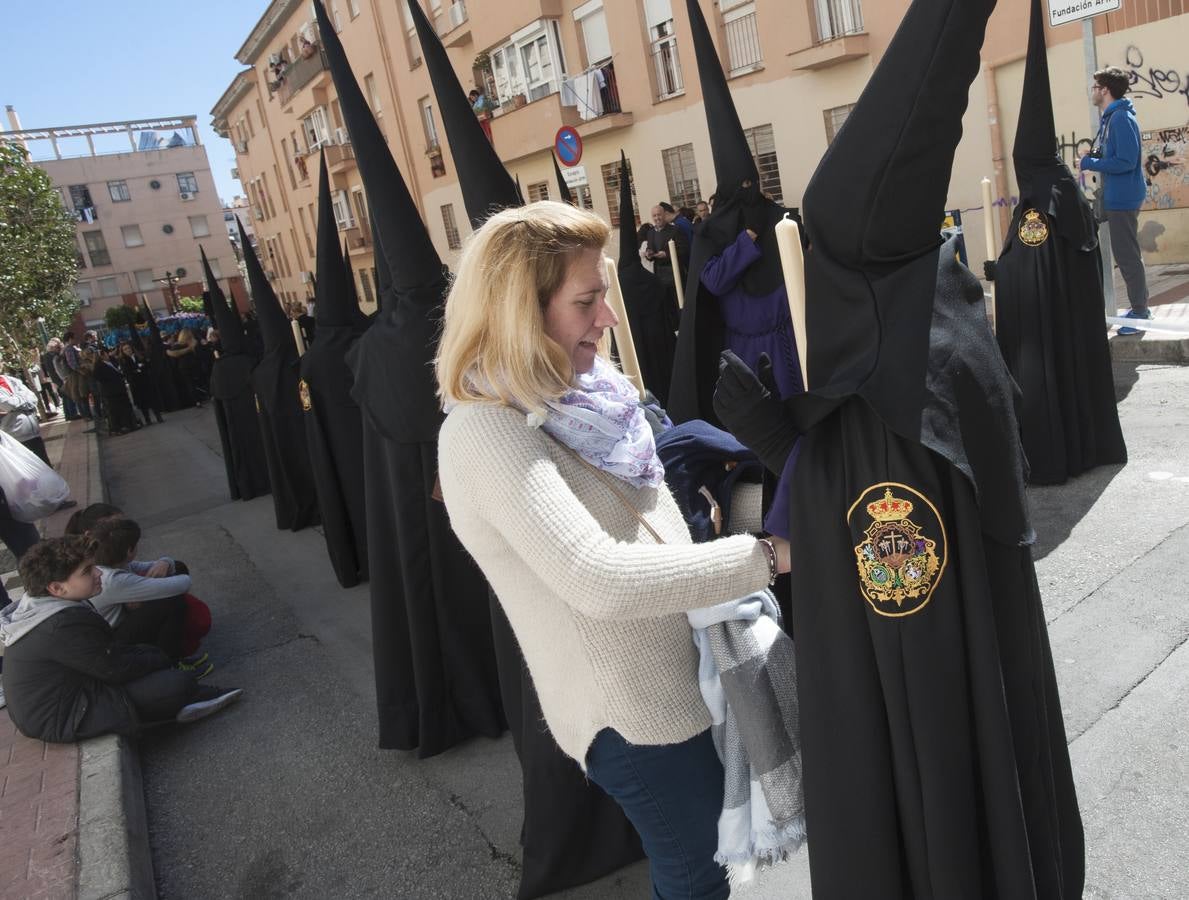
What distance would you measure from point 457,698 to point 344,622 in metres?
2.35

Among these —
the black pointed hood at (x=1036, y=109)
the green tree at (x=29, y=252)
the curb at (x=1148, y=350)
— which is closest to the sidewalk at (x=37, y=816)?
the black pointed hood at (x=1036, y=109)

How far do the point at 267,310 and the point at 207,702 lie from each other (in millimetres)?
3590

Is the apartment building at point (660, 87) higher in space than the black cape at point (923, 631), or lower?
higher

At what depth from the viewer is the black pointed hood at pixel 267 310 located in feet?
24.6

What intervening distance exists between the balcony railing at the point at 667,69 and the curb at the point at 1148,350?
40.8 feet

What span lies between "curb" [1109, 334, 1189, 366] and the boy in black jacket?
7.85m

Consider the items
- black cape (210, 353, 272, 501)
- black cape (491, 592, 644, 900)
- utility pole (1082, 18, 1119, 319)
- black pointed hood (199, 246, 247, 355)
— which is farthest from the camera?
black cape (210, 353, 272, 501)

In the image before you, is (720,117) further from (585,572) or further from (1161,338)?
(1161,338)

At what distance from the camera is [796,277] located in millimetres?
1723

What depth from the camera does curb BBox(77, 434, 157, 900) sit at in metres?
3.37

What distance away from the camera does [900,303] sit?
1646 mm

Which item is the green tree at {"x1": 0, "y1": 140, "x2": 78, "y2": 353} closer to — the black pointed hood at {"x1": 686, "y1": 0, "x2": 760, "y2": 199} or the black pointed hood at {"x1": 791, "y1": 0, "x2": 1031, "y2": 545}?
the black pointed hood at {"x1": 686, "y1": 0, "x2": 760, "y2": 199}

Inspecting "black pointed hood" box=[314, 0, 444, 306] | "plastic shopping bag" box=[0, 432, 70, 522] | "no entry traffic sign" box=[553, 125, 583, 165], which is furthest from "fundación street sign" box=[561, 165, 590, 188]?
"black pointed hood" box=[314, 0, 444, 306]

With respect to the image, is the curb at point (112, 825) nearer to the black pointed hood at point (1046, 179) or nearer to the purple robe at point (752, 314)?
the purple robe at point (752, 314)
